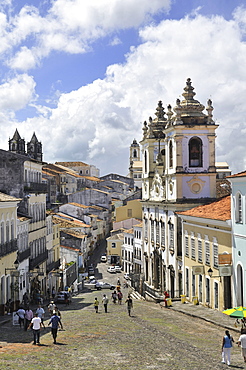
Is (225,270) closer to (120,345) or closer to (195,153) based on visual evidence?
(120,345)

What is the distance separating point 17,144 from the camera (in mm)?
82000

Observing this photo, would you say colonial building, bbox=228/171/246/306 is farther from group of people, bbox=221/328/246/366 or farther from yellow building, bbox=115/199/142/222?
yellow building, bbox=115/199/142/222

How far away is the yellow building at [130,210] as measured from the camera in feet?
307

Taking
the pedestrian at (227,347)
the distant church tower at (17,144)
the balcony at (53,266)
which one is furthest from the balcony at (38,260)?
the pedestrian at (227,347)

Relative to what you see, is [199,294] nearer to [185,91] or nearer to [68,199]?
[185,91]

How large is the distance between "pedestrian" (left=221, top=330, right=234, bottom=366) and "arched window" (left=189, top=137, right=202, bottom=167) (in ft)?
104

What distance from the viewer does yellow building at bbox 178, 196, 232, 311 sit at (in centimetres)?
3251

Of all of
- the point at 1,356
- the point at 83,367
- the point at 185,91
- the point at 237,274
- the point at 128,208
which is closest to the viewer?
the point at 83,367

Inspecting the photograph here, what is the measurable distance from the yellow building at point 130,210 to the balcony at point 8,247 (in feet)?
185

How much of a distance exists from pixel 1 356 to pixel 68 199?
91636 millimetres

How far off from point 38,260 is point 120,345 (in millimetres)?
27586

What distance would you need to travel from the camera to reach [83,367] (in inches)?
697

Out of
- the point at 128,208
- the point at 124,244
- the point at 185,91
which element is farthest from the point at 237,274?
the point at 128,208

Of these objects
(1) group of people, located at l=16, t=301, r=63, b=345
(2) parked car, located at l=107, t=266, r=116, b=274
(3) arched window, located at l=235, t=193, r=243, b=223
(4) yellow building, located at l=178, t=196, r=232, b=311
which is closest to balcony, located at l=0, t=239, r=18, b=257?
(1) group of people, located at l=16, t=301, r=63, b=345
